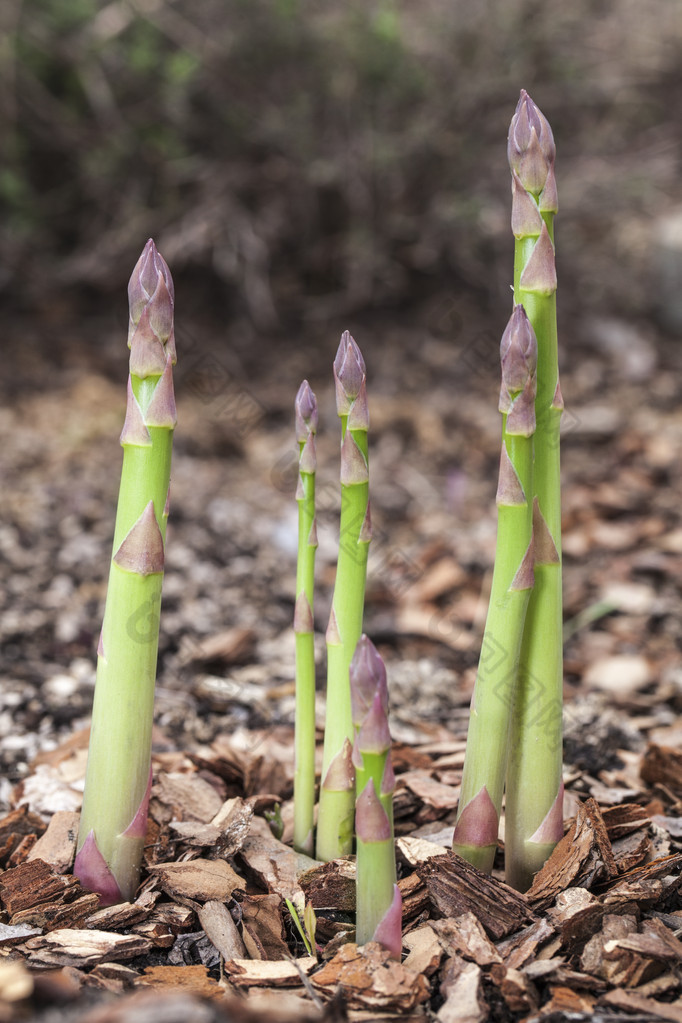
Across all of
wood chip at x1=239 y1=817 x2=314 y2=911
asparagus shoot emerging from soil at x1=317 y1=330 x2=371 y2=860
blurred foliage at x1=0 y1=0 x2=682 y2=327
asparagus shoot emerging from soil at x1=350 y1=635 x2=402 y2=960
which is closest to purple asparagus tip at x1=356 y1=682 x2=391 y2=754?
asparagus shoot emerging from soil at x1=350 y1=635 x2=402 y2=960

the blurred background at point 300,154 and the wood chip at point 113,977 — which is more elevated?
the blurred background at point 300,154

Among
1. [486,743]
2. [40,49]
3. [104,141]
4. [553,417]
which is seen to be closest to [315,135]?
[104,141]

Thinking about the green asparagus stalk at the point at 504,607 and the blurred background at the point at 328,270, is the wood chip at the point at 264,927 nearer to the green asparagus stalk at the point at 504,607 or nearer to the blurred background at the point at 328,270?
the green asparagus stalk at the point at 504,607

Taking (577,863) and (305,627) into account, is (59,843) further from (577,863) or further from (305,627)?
(577,863)

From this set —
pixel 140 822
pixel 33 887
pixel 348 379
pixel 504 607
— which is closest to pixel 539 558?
pixel 504 607

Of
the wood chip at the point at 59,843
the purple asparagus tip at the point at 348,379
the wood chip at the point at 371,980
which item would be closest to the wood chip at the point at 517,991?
the wood chip at the point at 371,980
